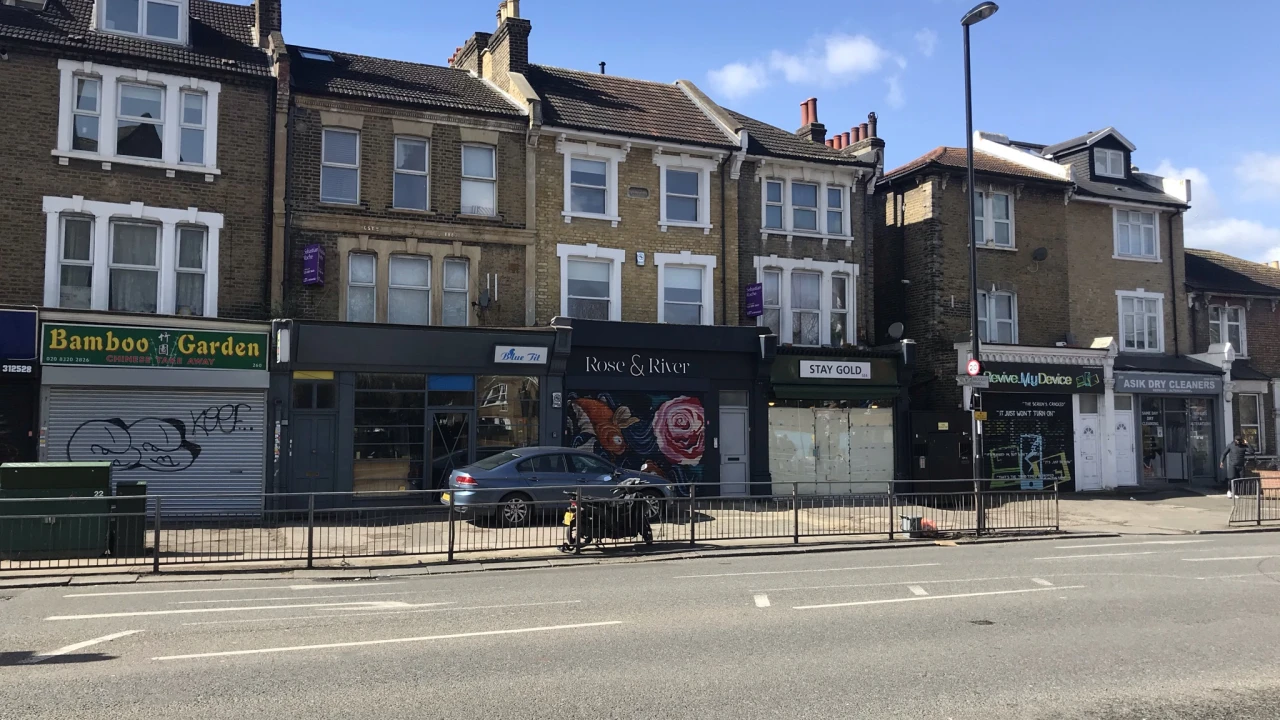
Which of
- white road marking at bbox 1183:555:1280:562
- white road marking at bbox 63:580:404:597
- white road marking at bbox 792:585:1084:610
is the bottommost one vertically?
white road marking at bbox 63:580:404:597

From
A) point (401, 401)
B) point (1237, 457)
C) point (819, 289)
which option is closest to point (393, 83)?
point (401, 401)

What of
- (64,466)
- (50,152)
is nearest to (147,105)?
(50,152)

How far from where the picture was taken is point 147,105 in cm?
1934

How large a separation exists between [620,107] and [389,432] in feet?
33.6

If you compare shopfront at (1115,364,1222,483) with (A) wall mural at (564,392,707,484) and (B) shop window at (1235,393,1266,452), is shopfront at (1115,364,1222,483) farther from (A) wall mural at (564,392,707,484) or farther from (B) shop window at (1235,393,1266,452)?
(A) wall mural at (564,392,707,484)

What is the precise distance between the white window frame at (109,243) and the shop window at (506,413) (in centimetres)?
588

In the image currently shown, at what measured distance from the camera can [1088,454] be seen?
87.5 feet

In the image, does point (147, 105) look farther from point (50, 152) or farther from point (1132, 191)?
point (1132, 191)

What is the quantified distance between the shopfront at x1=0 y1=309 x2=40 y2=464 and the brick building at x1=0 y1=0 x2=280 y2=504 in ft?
0.14

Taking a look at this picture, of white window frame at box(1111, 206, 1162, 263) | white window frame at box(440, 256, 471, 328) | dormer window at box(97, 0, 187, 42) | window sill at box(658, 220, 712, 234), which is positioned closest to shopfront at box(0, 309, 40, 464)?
dormer window at box(97, 0, 187, 42)

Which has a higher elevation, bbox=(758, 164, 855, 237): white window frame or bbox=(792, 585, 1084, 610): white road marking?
bbox=(758, 164, 855, 237): white window frame

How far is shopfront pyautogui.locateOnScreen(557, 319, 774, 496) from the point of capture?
22125 mm

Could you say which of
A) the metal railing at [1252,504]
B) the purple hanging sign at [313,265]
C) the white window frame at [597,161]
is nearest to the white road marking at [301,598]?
the purple hanging sign at [313,265]

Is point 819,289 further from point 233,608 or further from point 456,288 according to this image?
point 233,608
